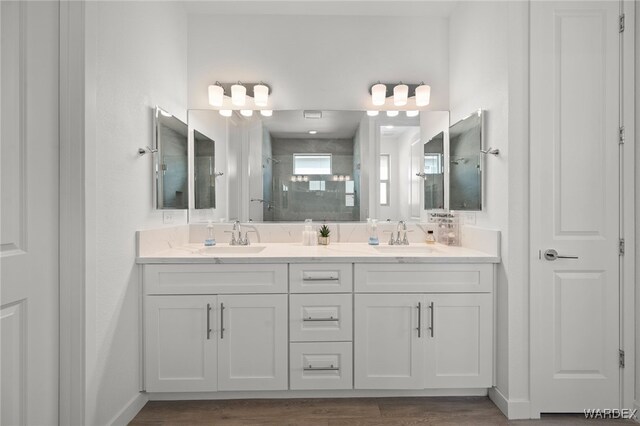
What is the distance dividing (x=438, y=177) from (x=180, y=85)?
1995 millimetres

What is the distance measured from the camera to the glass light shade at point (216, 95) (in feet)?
8.31

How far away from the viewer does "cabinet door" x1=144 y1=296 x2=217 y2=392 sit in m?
1.89

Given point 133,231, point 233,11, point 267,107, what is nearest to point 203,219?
point 133,231

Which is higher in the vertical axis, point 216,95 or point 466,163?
point 216,95

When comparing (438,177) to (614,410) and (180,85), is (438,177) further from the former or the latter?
(180,85)

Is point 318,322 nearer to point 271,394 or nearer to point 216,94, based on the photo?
point 271,394

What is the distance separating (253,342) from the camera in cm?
191

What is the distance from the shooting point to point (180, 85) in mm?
2461

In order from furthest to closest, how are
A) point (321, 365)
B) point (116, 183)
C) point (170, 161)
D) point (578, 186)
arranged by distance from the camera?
point (170, 161) → point (321, 365) → point (578, 186) → point (116, 183)

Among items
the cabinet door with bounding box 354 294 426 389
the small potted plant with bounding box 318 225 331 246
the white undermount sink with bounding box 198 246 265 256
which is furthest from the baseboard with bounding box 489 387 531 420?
the white undermount sink with bounding box 198 246 265 256

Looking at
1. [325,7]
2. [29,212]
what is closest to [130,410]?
[29,212]

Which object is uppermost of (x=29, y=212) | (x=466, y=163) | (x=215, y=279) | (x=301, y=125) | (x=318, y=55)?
(x=318, y=55)

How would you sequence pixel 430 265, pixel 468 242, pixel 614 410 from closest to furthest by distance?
pixel 614 410, pixel 430 265, pixel 468 242

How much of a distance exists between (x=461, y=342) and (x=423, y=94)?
5.63 ft
